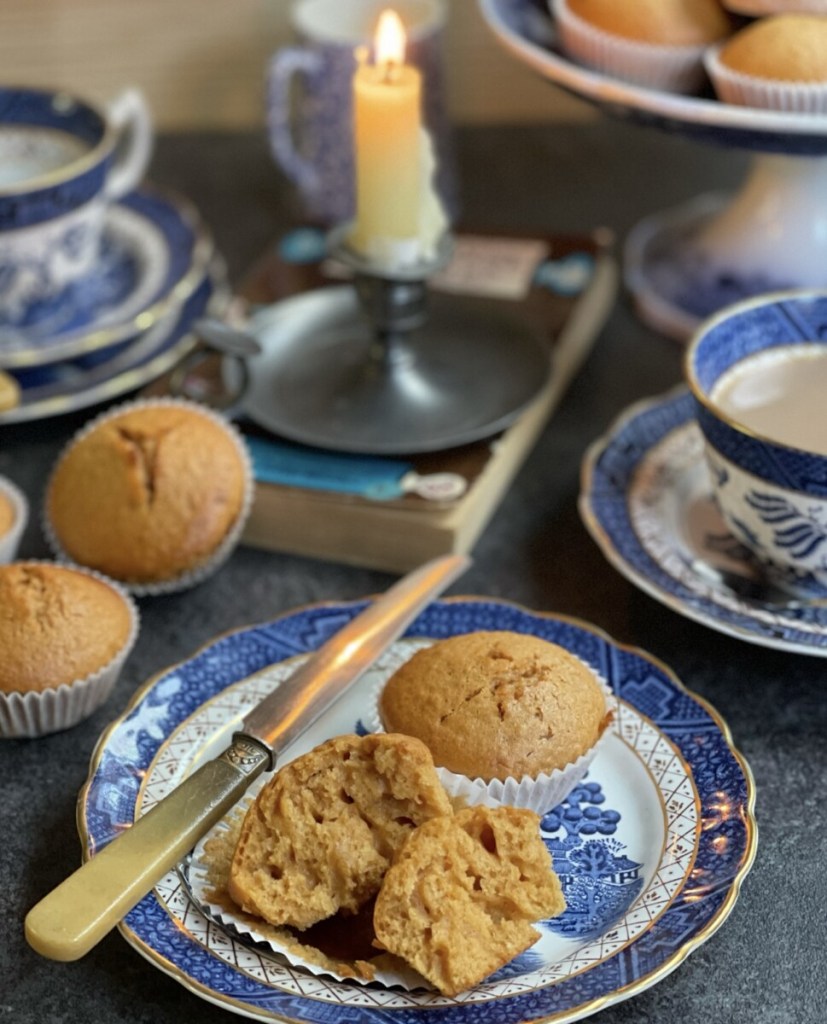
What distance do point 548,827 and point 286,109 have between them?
90 cm

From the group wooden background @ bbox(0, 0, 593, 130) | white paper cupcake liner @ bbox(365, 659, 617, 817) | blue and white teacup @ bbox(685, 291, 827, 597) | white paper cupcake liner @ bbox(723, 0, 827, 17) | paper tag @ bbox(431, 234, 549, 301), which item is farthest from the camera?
wooden background @ bbox(0, 0, 593, 130)

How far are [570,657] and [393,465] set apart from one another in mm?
291

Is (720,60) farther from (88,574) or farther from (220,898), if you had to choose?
(220,898)

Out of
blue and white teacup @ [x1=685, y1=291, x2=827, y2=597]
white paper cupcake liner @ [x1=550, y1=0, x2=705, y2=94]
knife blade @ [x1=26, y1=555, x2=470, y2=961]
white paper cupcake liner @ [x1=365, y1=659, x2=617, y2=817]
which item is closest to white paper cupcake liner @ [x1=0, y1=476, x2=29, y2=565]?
knife blade @ [x1=26, y1=555, x2=470, y2=961]

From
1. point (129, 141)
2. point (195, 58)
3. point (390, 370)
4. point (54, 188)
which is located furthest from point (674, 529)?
point (195, 58)

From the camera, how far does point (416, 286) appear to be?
42.2 inches

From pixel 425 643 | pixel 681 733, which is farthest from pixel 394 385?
pixel 681 733

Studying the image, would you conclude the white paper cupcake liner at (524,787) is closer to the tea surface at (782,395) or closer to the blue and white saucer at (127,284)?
the tea surface at (782,395)

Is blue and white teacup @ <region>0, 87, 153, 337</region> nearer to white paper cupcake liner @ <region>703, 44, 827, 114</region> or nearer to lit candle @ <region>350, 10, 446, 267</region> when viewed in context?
lit candle @ <region>350, 10, 446, 267</region>

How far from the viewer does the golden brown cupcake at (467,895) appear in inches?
25.3

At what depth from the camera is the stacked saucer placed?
1153 millimetres

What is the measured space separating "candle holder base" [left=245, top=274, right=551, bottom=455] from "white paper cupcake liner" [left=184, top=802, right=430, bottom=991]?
1.42ft

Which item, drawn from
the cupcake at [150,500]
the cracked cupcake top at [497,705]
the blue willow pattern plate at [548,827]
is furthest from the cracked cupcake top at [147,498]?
the cracked cupcake top at [497,705]

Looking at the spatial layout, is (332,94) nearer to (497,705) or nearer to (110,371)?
(110,371)
